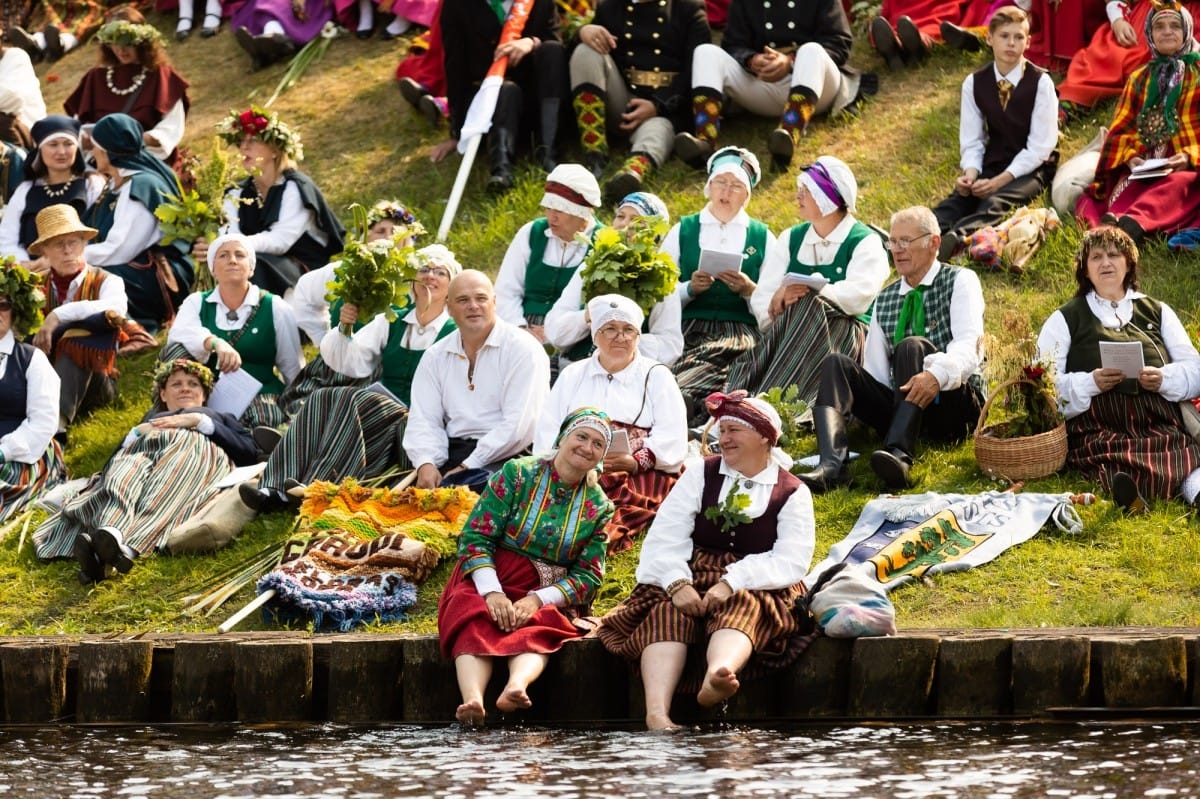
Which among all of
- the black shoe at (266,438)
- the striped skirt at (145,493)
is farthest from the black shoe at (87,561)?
the black shoe at (266,438)

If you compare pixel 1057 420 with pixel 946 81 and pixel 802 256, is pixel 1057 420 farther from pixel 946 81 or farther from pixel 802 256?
pixel 946 81

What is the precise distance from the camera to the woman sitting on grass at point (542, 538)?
6711 millimetres

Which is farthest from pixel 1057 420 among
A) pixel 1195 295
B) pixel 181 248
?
pixel 181 248

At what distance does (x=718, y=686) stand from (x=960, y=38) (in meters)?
7.02

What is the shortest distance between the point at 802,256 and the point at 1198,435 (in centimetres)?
205

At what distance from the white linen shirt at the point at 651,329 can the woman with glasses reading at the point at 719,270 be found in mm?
221

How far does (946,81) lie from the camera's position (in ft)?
40.2

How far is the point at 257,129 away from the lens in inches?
419

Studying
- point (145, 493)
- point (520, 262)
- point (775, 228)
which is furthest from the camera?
point (775, 228)

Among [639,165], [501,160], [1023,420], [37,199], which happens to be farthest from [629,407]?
[37,199]

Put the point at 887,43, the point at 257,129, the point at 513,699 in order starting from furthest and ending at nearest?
the point at 887,43 < the point at 257,129 < the point at 513,699

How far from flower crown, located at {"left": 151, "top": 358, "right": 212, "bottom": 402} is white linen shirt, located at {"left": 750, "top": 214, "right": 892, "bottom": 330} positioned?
259 cm

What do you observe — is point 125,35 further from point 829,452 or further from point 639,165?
point 829,452

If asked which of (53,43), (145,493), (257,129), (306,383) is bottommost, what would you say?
(145,493)
